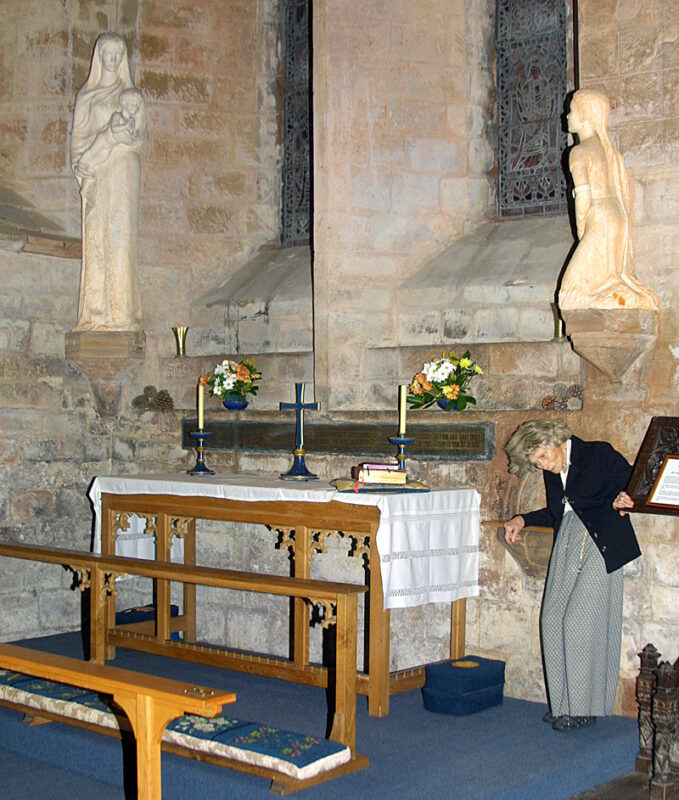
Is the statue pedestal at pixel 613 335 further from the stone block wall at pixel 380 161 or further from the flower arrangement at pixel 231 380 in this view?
the flower arrangement at pixel 231 380

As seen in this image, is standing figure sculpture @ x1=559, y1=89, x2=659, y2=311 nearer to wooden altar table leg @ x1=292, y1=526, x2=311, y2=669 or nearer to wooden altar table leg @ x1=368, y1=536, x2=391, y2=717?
wooden altar table leg @ x1=368, y1=536, x2=391, y2=717

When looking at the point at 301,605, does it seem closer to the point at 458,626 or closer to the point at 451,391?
the point at 458,626

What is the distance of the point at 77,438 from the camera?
7.37 meters

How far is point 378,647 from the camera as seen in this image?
5.20 metres

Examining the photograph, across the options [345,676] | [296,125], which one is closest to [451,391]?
[345,676]

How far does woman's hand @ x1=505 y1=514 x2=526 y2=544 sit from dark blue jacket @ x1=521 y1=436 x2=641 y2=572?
0.35m


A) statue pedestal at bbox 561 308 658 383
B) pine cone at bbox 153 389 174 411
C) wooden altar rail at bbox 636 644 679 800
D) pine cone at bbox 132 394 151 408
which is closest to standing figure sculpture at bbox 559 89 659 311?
statue pedestal at bbox 561 308 658 383

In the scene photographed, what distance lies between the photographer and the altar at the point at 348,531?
17.0 feet

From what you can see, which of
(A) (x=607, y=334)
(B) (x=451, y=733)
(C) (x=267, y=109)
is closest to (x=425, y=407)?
(A) (x=607, y=334)

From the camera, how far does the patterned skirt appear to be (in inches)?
194

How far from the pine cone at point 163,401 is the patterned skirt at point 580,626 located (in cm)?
321

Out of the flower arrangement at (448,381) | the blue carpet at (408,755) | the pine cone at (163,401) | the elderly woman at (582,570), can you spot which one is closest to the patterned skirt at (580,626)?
the elderly woman at (582,570)

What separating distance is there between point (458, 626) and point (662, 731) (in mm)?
1541

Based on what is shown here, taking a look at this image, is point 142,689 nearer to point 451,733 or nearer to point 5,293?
point 451,733
